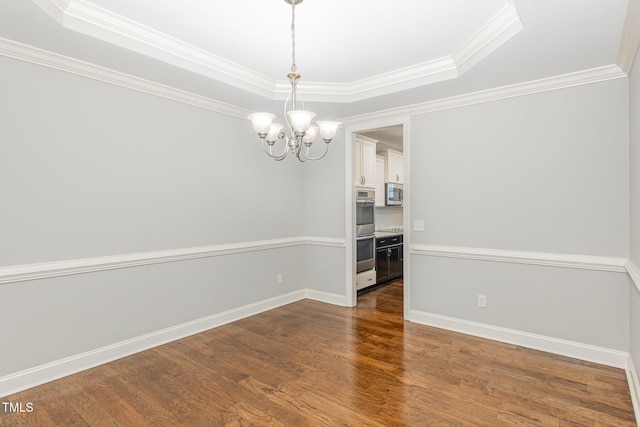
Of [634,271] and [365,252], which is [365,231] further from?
[634,271]

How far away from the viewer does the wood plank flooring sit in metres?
2.15

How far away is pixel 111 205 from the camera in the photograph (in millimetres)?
2934

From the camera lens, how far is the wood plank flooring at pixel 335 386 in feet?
7.06

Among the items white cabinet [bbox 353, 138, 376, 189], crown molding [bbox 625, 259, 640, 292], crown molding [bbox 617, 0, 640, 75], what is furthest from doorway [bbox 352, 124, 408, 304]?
crown molding [bbox 617, 0, 640, 75]

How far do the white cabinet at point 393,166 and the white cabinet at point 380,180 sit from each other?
0.47 feet

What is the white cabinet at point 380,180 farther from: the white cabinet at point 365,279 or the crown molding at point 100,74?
the crown molding at point 100,74

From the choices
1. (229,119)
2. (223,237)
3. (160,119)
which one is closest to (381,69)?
(229,119)

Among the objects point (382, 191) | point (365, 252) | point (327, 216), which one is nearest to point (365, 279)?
point (365, 252)

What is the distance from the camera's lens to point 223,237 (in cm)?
388

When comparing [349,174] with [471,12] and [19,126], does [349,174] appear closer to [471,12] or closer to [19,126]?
[471,12]

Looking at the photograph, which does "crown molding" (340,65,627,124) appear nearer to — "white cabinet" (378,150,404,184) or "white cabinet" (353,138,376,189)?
"white cabinet" (353,138,376,189)

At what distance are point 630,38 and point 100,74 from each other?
3.98 meters

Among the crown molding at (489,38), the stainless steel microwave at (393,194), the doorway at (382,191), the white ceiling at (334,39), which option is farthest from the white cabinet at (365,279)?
the crown molding at (489,38)

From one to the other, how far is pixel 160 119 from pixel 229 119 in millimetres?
837
